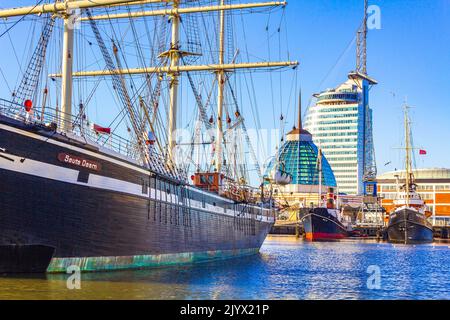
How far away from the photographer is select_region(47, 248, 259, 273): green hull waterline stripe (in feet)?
80.2

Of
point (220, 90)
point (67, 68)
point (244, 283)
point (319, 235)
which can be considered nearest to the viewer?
point (244, 283)

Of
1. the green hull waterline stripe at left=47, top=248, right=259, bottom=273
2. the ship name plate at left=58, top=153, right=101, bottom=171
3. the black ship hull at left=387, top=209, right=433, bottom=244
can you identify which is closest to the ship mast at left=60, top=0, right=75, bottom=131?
the ship name plate at left=58, top=153, right=101, bottom=171

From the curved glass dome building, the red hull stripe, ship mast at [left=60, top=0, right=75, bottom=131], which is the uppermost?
the curved glass dome building

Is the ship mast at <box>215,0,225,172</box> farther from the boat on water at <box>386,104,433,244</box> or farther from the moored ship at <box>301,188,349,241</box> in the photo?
the moored ship at <box>301,188,349,241</box>

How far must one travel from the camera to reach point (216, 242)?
131 ft

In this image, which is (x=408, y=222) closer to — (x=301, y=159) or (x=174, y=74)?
(x=174, y=74)

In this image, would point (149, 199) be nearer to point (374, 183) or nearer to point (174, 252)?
point (174, 252)

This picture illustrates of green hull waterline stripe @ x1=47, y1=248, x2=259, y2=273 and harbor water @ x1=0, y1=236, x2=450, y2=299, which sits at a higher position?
green hull waterline stripe @ x1=47, y1=248, x2=259, y2=273

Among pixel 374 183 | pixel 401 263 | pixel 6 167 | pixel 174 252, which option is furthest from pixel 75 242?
pixel 374 183

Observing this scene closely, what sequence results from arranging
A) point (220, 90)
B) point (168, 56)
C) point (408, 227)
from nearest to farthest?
point (168, 56) < point (220, 90) < point (408, 227)

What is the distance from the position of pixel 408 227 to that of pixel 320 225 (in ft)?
51.3

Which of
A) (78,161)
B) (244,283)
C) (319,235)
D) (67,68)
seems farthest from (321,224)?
(78,161)

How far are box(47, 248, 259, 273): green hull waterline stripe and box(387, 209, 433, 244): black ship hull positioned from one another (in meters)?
52.3

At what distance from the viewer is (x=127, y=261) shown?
27938 millimetres
